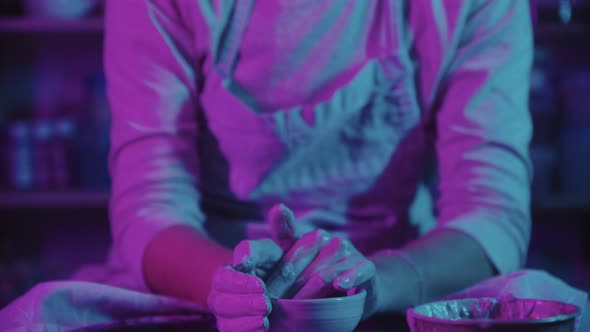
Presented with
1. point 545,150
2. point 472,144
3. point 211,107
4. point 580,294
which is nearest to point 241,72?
point 211,107

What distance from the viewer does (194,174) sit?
3.78ft

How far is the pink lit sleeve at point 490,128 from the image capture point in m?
1.08

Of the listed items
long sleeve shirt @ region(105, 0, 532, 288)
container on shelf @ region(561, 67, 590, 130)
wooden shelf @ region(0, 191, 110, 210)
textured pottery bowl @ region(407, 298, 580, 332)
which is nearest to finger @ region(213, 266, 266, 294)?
textured pottery bowl @ region(407, 298, 580, 332)

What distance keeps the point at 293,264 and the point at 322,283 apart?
5 cm

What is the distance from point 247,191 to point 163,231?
0.17m

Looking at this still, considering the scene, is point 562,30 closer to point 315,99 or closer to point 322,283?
point 315,99

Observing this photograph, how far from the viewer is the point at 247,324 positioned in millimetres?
677

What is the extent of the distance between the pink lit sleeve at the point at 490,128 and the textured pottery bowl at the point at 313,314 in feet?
1.38

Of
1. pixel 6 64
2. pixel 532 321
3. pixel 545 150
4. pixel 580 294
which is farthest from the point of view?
pixel 6 64

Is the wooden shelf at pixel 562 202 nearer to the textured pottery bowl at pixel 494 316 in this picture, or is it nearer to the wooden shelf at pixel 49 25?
the wooden shelf at pixel 49 25

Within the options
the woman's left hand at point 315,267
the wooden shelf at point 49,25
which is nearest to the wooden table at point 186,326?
the woman's left hand at point 315,267

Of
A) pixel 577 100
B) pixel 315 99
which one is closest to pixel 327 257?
pixel 315 99

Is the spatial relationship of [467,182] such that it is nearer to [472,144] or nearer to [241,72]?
[472,144]

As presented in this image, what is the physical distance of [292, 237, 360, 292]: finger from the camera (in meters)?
0.76
